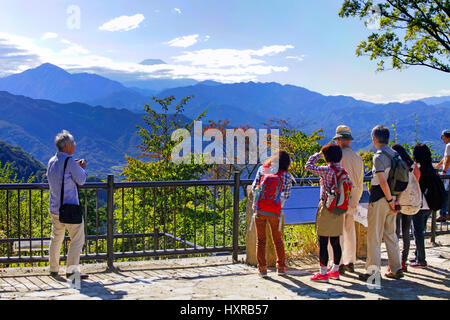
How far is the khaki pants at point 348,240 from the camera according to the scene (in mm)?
6379

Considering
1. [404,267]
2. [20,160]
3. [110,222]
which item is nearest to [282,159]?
[404,267]

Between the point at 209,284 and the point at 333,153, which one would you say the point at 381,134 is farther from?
the point at 209,284

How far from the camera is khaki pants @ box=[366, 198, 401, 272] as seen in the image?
5.89 meters

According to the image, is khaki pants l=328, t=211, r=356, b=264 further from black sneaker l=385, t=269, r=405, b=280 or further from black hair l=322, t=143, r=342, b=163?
black hair l=322, t=143, r=342, b=163

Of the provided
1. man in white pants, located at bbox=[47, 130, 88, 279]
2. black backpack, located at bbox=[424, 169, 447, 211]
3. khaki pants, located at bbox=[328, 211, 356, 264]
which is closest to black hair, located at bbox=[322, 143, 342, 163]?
khaki pants, located at bbox=[328, 211, 356, 264]

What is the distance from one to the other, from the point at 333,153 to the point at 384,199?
34.7 inches

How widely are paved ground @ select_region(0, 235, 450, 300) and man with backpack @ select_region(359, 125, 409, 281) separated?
282mm

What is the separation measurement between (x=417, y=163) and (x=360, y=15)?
19.6 meters

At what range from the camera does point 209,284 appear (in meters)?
6.00

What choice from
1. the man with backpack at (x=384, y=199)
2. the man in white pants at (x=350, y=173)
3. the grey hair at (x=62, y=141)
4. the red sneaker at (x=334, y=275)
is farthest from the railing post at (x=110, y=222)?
the man with backpack at (x=384, y=199)

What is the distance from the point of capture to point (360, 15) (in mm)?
24328

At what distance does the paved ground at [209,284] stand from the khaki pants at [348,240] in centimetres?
31

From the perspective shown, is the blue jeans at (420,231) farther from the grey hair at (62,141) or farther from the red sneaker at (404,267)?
the grey hair at (62,141)
